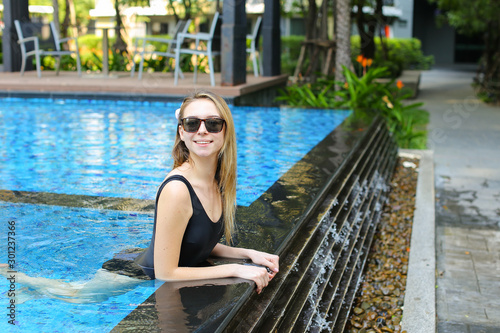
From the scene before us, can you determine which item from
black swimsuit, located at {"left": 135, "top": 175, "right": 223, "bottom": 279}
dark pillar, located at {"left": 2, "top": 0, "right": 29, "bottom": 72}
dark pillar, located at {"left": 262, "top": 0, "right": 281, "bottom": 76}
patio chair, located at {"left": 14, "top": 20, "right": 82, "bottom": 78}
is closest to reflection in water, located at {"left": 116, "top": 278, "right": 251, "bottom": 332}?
black swimsuit, located at {"left": 135, "top": 175, "right": 223, "bottom": 279}

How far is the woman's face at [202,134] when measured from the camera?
2.13 meters

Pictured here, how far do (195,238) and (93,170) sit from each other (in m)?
2.66

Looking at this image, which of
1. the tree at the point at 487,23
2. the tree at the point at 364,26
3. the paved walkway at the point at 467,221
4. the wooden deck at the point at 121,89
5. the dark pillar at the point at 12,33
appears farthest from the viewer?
the tree at the point at 364,26

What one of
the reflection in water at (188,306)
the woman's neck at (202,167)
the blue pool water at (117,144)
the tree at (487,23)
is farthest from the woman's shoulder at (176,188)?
the tree at (487,23)

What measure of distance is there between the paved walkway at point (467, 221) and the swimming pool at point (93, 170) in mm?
1373

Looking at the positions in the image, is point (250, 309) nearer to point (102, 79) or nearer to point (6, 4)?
point (102, 79)

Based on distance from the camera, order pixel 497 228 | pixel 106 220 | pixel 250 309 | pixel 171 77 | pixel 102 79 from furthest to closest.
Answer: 1. pixel 171 77
2. pixel 102 79
3. pixel 497 228
4. pixel 106 220
5. pixel 250 309

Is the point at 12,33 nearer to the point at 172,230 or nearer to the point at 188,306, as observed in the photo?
the point at 172,230

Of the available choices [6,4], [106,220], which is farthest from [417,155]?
[6,4]

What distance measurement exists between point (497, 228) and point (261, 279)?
3.52 m

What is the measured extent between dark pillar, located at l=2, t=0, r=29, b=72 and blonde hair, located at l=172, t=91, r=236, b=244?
9.42m

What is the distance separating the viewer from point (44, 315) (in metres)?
2.15

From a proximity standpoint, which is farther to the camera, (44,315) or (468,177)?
(468,177)

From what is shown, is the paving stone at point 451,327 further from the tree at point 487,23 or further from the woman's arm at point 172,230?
the tree at point 487,23
